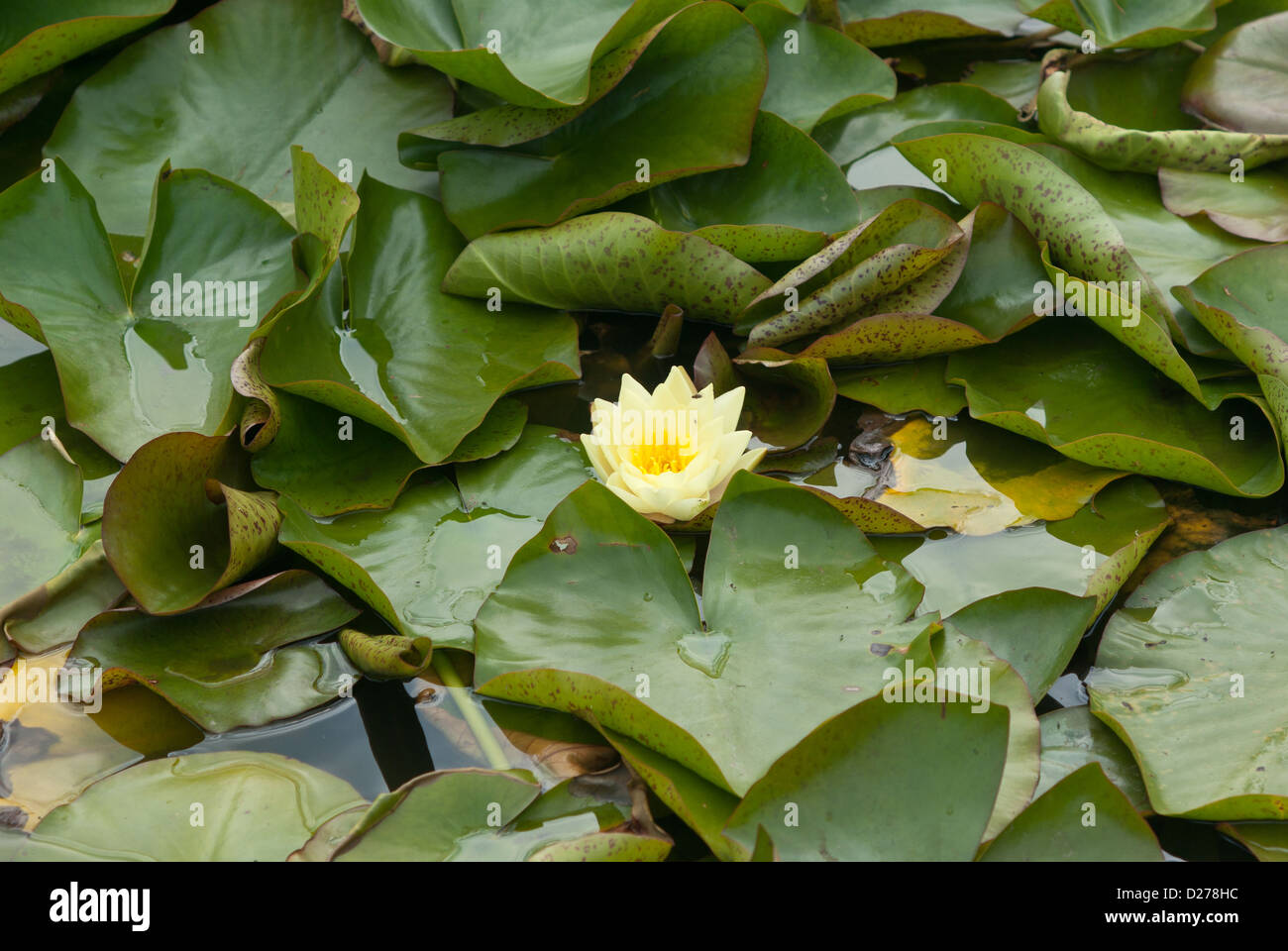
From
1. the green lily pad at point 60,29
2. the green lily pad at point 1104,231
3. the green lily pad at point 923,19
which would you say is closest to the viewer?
the green lily pad at point 1104,231

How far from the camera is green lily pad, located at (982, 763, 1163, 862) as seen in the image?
129cm

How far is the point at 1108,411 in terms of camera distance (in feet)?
6.34

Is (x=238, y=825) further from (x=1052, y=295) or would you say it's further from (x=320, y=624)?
(x=1052, y=295)

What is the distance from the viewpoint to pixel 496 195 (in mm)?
2133

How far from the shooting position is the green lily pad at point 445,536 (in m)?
1.64

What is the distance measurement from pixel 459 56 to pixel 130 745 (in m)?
1.29

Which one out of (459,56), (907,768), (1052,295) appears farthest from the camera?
(1052,295)

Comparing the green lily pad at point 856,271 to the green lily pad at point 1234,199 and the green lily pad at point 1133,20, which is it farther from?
the green lily pad at point 1133,20

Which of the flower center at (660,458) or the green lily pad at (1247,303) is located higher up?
the green lily pad at (1247,303)

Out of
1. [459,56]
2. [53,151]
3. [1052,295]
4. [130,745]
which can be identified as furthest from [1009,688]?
[53,151]

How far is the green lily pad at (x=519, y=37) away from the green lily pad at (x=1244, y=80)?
1.24 metres

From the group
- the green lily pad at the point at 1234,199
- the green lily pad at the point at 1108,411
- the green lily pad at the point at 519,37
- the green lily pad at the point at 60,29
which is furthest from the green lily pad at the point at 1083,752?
the green lily pad at the point at 60,29

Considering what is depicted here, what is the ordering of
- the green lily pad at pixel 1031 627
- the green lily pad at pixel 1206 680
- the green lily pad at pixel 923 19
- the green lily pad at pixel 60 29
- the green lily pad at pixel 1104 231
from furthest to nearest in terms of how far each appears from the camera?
the green lily pad at pixel 923 19 → the green lily pad at pixel 60 29 → the green lily pad at pixel 1104 231 → the green lily pad at pixel 1031 627 → the green lily pad at pixel 1206 680

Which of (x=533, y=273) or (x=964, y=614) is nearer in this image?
(x=964, y=614)
